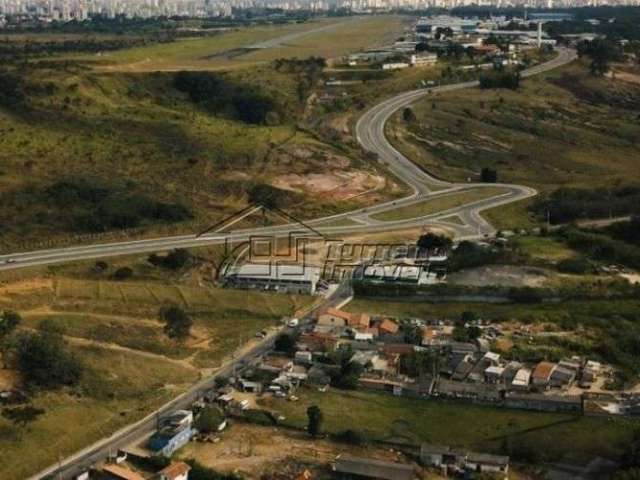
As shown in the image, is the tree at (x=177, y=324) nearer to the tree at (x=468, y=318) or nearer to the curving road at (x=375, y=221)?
the curving road at (x=375, y=221)

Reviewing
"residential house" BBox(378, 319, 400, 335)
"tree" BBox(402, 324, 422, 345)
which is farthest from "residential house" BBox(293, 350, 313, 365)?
"tree" BBox(402, 324, 422, 345)

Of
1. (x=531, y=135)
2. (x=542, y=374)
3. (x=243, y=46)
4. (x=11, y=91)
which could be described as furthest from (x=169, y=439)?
(x=243, y=46)

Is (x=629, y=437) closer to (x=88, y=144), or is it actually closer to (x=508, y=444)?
(x=508, y=444)

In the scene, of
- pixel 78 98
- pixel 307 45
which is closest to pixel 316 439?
pixel 78 98

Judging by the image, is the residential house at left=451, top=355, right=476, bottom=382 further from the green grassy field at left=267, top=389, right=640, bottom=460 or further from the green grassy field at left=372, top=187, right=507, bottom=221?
the green grassy field at left=372, top=187, right=507, bottom=221

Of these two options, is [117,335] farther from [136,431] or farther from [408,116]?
[408,116]

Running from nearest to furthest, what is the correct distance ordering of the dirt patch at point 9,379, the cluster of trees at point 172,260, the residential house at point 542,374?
1. the dirt patch at point 9,379
2. the residential house at point 542,374
3. the cluster of trees at point 172,260

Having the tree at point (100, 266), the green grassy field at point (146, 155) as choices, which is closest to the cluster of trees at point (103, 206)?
the green grassy field at point (146, 155)
